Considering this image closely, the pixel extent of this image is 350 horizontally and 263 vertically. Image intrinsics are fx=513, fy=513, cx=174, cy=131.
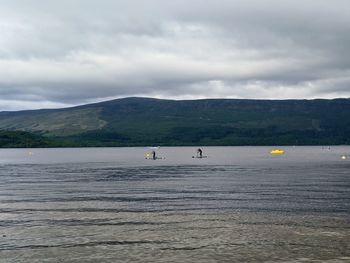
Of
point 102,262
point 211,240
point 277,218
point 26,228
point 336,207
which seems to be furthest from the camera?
point 336,207

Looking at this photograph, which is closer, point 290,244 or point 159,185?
point 290,244

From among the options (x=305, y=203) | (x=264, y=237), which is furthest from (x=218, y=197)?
(x=264, y=237)

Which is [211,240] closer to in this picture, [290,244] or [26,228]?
[290,244]

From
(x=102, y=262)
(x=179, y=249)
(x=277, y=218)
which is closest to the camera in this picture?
(x=102, y=262)

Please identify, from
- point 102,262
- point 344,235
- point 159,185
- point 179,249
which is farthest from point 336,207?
point 159,185

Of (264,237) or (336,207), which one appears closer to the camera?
(264,237)

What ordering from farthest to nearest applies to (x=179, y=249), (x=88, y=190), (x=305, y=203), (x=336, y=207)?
(x=88, y=190) < (x=305, y=203) < (x=336, y=207) < (x=179, y=249)

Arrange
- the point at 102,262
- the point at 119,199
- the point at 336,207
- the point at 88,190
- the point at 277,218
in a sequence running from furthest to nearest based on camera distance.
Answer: the point at 88,190 → the point at 119,199 → the point at 336,207 → the point at 277,218 → the point at 102,262

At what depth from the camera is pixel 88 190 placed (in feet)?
238

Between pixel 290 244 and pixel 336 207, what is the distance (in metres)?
19.0

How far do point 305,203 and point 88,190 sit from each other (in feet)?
104

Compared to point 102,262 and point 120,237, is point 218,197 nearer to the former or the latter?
point 120,237

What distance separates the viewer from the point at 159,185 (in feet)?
262

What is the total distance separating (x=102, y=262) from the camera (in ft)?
97.9
